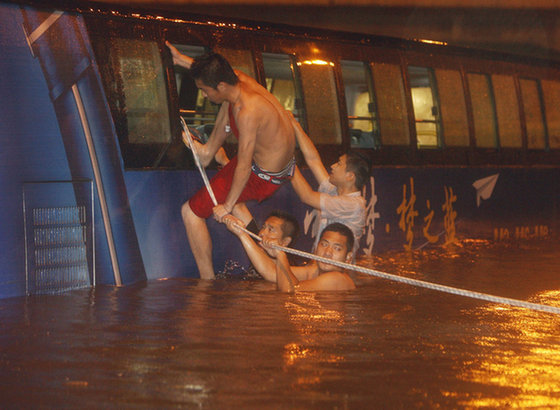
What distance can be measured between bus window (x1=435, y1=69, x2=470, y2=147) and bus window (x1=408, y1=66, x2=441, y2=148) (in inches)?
5.2

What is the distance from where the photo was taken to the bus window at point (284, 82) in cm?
965

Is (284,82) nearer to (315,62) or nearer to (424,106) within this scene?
(315,62)

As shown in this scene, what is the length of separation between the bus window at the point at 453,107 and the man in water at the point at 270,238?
4.00m

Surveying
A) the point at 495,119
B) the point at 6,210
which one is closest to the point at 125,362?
the point at 6,210

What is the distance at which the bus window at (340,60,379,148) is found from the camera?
10.6 meters

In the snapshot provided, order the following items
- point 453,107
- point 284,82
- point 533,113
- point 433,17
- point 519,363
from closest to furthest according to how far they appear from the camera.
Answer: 1. point 519,363
2. point 284,82
3. point 453,107
4. point 533,113
5. point 433,17

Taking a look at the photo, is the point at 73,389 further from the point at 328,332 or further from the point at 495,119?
the point at 495,119

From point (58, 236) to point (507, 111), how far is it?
24.9 ft

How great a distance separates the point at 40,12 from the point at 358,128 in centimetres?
425

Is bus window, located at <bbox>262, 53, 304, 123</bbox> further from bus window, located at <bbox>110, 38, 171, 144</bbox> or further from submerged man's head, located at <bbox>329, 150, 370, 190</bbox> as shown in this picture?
bus window, located at <bbox>110, 38, 171, 144</bbox>

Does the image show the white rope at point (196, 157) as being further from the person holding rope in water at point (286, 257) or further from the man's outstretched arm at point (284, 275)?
the man's outstretched arm at point (284, 275)

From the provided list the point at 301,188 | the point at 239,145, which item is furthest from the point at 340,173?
the point at 239,145

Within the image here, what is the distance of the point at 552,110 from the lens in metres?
14.2

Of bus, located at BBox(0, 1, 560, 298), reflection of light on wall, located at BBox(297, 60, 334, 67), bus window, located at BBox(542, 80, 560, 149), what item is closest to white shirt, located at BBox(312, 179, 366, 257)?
bus, located at BBox(0, 1, 560, 298)
